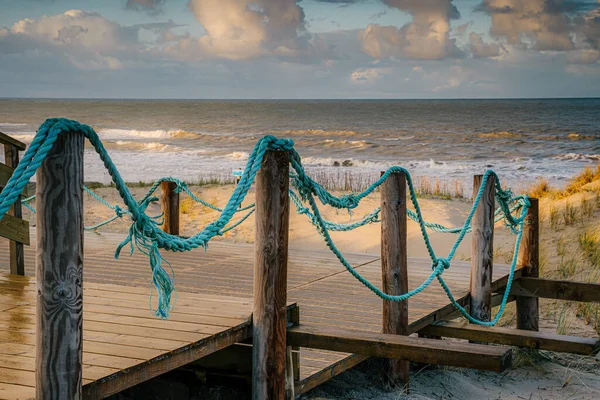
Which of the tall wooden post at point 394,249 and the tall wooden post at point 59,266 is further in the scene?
the tall wooden post at point 394,249

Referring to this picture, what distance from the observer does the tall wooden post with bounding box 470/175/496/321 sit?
19.9 ft

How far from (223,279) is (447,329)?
6.78 ft

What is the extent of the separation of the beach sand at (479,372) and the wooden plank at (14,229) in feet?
8.57

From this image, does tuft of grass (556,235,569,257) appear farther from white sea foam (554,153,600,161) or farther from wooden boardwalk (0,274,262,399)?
white sea foam (554,153,600,161)

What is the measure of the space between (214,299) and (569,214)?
29.8ft

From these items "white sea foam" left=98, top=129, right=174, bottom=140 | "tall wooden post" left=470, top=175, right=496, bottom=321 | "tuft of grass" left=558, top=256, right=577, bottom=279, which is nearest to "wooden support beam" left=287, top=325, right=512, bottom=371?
"tall wooden post" left=470, top=175, right=496, bottom=321

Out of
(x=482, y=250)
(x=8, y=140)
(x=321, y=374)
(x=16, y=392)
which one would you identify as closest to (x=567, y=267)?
(x=482, y=250)

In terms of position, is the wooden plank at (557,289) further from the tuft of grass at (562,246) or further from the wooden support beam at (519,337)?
the tuft of grass at (562,246)

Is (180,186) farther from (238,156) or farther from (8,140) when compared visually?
(238,156)

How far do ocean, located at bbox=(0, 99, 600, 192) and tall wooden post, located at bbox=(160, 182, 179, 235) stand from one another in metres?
16.4

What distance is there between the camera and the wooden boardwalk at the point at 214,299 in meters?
4.04

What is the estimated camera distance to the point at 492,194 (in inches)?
240

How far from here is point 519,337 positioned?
5.29 meters

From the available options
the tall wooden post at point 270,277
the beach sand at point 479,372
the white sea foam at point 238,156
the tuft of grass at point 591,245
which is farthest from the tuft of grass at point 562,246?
the white sea foam at point 238,156
